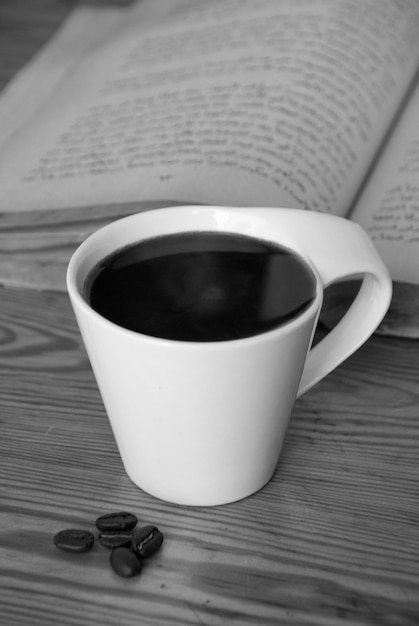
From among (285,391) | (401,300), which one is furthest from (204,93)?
(285,391)

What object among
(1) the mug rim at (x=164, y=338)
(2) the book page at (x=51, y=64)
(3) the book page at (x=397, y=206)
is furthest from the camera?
(2) the book page at (x=51, y=64)

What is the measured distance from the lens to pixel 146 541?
1.47 feet

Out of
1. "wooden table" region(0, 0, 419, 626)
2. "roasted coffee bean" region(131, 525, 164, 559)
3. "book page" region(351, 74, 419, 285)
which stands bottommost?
"wooden table" region(0, 0, 419, 626)

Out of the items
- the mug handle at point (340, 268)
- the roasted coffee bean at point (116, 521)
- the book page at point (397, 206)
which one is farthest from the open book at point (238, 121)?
the roasted coffee bean at point (116, 521)

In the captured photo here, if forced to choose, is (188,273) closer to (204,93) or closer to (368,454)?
(368,454)

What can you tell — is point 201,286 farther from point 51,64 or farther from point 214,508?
point 51,64

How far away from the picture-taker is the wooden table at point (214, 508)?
42cm

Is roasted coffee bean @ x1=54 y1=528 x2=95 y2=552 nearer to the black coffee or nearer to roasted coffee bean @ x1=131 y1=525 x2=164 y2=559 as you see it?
roasted coffee bean @ x1=131 y1=525 x2=164 y2=559

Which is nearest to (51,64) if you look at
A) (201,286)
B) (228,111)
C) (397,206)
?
(228,111)

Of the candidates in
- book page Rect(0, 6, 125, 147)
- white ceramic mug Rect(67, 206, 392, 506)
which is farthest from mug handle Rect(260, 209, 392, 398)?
book page Rect(0, 6, 125, 147)

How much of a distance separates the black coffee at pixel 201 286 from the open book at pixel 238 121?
0.36ft

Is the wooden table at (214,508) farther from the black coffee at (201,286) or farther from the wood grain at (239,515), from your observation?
the black coffee at (201,286)

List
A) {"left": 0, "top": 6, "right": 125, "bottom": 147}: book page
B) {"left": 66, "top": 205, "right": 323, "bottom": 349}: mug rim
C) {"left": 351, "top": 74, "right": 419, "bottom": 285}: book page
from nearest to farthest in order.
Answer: {"left": 66, "top": 205, "right": 323, "bottom": 349}: mug rim
{"left": 351, "top": 74, "right": 419, "bottom": 285}: book page
{"left": 0, "top": 6, "right": 125, "bottom": 147}: book page

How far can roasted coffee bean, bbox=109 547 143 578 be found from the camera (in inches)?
17.0
